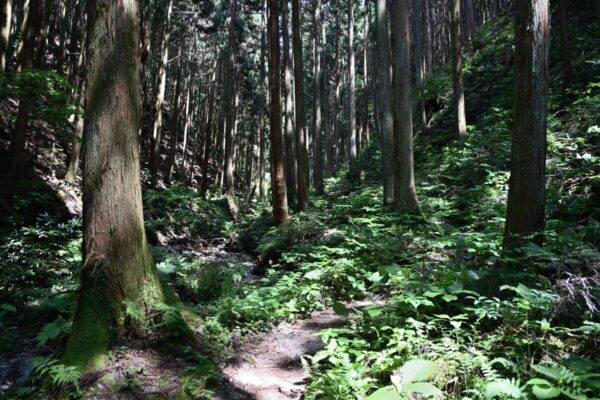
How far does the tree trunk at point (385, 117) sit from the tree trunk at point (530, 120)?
6124 mm

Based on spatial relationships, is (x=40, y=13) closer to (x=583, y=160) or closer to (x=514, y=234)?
(x=514, y=234)

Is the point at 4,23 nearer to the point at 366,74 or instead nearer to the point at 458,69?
the point at 458,69

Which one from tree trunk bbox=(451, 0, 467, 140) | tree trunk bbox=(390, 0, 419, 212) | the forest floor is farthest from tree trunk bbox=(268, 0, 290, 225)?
tree trunk bbox=(451, 0, 467, 140)

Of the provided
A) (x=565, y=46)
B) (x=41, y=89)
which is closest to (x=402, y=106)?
(x=41, y=89)

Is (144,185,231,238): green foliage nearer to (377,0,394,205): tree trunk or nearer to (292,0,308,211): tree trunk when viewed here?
(292,0,308,211): tree trunk

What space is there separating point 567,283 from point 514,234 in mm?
1529

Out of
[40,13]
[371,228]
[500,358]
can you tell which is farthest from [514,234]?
[40,13]

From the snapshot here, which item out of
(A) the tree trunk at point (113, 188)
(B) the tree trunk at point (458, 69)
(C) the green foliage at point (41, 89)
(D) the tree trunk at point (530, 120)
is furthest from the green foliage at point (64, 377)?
(B) the tree trunk at point (458, 69)

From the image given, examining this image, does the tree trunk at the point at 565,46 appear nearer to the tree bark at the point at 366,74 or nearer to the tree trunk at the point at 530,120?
the tree trunk at the point at 530,120

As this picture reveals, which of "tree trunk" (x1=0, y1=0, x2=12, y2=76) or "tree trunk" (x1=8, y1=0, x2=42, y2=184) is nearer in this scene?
"tree trunk" (x1=0, y1=0, x2=12, y2=76)

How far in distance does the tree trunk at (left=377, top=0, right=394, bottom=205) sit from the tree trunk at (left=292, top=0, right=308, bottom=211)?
108 inches

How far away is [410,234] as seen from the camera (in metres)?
7.61

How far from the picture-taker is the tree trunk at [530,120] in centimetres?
510

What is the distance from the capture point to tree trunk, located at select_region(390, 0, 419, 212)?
9953 mm
